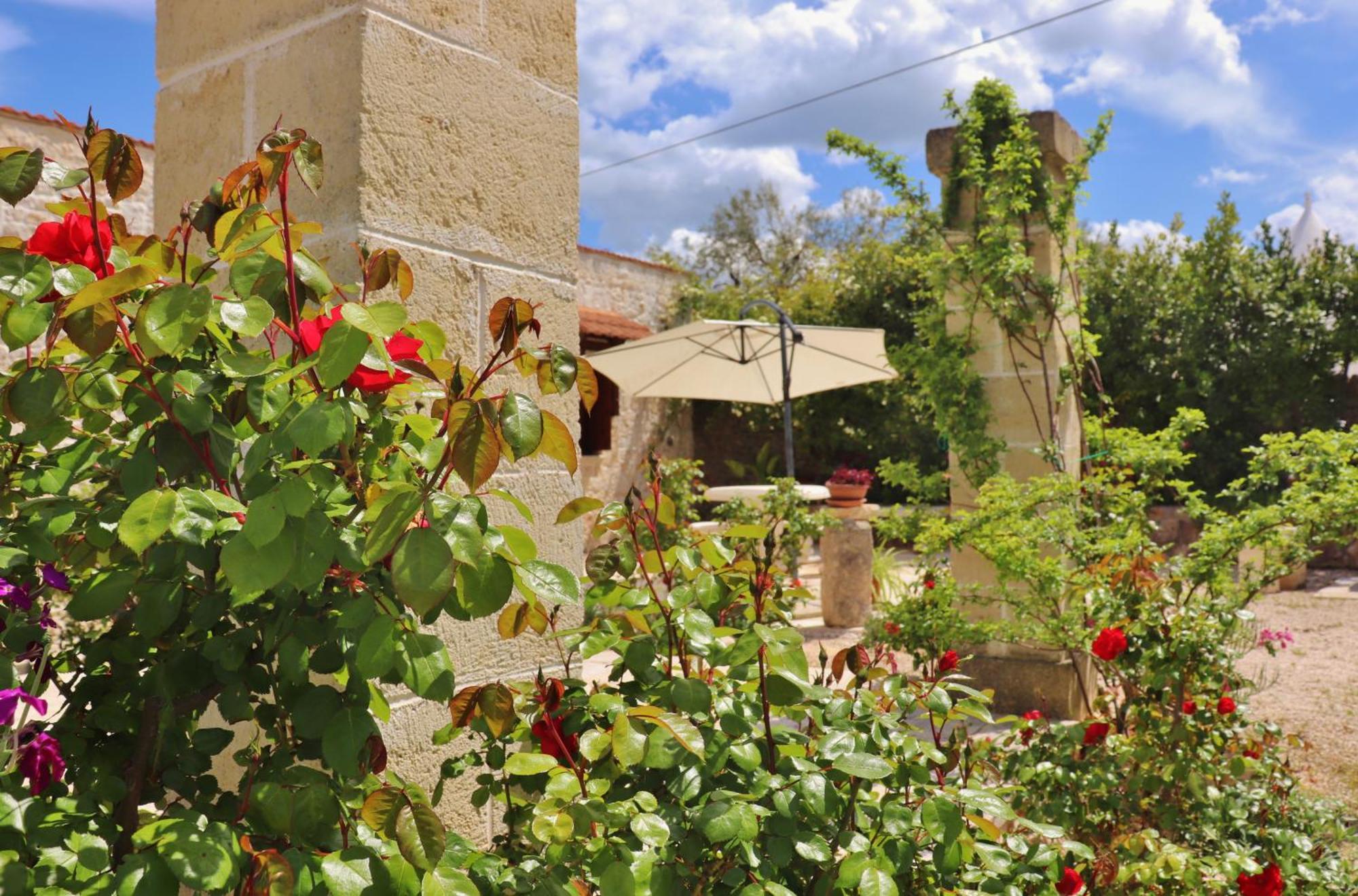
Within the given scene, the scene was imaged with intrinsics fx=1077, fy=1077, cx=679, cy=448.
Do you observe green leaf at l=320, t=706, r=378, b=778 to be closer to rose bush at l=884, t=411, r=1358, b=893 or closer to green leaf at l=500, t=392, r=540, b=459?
green leaf at l=500, t=392, r=540, b=459

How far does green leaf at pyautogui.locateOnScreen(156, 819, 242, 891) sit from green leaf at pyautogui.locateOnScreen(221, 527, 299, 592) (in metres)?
0.20

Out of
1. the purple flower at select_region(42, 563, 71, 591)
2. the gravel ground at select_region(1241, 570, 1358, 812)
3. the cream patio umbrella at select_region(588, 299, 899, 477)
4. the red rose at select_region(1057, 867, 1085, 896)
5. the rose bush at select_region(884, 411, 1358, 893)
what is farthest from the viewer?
the cream patio umbrella at select_region(588, 299, 899, 477)

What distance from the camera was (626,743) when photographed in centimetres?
109

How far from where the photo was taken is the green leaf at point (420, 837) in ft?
3.12

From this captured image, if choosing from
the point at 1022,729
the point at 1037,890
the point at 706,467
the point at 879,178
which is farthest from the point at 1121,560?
the point at 706,467

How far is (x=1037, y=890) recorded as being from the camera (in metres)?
1.61

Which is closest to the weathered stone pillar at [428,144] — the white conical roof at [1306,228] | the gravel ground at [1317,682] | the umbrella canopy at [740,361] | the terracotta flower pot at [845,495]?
the gravel ground at [1317,682]

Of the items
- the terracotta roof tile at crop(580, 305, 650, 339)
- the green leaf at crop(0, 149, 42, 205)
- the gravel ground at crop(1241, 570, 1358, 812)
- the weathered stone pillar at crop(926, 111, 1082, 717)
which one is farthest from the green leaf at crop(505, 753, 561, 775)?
the terracotta roof tile at crop(580, 305, 650, 339)

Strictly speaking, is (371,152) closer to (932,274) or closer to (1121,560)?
(1121,560)

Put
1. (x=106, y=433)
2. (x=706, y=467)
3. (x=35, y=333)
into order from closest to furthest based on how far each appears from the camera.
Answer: (x=35, y=333)
(x=106, y=433)
(x=706, y=467)

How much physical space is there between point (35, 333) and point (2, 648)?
11.6 inches

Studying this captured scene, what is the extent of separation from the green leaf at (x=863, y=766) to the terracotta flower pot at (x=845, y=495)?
317 inches

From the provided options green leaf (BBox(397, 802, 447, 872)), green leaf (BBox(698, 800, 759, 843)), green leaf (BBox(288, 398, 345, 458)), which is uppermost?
green leaf (BBox(288, 398, 345, 458))

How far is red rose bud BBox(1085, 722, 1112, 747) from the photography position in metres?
2.53
